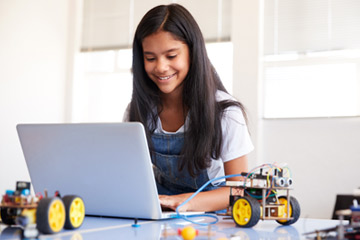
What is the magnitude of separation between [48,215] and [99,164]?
29 centimetres

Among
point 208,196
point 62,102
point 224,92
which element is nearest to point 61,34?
point 62,102

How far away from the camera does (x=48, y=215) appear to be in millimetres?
668

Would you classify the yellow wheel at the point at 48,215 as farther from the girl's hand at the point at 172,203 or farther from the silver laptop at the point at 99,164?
the girl's hand at the point at 172,203

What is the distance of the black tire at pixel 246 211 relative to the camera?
83cm

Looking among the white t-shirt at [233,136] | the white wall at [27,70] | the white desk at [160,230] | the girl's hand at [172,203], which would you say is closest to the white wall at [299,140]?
the white wall at [27,70]

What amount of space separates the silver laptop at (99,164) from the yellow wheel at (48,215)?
0.25 meters

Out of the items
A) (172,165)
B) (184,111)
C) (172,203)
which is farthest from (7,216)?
(184,111)

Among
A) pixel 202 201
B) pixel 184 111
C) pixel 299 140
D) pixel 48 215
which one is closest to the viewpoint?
pixel 48 215

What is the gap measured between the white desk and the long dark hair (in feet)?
1.19

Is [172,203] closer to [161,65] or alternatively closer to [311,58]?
[161,65]

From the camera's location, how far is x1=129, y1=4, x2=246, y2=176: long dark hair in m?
1.34

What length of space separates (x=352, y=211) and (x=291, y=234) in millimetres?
→ 171

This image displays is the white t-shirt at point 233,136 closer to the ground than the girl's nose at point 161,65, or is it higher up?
closer to the ground

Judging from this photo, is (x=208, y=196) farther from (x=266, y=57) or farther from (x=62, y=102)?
(x=62, y=102)
